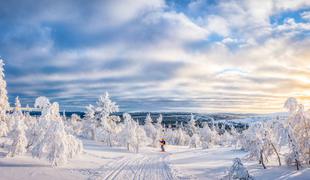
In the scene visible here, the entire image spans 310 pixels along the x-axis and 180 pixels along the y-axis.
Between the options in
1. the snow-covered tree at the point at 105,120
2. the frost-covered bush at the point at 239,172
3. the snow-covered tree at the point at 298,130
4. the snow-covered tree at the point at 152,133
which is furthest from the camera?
the snow-covered tree at the point at 152,133

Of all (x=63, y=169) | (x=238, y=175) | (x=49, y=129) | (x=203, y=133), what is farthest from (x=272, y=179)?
(x=203, y=133)

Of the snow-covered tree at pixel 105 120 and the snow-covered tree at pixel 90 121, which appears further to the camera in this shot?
the snow-covered tree at pixel 90 121

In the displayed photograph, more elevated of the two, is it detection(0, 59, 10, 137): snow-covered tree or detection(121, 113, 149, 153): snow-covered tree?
detection(0, 59, 10, 137): snow-covered tree

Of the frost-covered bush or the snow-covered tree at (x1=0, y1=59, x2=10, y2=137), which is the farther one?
the snow-covered tree at (x1=0, y1=59, x2=10, y2=137)

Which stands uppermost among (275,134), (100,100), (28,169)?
(100,100)

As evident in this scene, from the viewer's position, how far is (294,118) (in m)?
34.5

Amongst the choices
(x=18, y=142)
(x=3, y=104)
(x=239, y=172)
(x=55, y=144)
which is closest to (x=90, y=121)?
(x=3, y=104)

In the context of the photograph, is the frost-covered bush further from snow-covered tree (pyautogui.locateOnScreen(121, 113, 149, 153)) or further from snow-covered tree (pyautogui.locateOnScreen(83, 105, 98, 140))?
snow-covered tree (pyautogui.locateOnScreen(83, 105, 98, 140))

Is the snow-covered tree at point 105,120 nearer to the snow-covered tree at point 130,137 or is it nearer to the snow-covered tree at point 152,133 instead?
the snow-covered tree at point 130,137

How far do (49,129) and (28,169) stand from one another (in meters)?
4.32

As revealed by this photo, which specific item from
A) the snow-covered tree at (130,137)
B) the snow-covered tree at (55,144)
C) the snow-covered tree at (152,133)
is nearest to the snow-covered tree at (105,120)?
the snow-covered tree at (130,137)

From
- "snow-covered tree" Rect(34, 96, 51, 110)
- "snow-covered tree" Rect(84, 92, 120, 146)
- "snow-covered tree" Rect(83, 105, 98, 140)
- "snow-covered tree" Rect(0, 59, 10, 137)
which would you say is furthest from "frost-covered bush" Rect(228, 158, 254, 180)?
"snow-covered tree" Rect(83, 105, 98, 140)

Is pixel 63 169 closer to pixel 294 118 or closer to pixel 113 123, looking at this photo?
pixel 294 118

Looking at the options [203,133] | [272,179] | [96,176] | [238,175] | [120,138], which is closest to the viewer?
[238,175]
